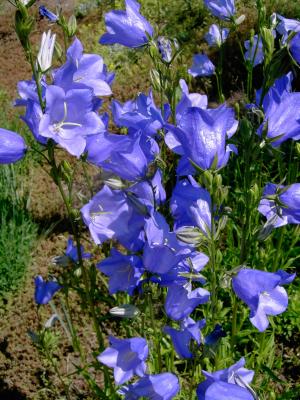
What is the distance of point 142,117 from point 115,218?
0.40 metres

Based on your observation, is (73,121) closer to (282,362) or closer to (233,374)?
(233,374)

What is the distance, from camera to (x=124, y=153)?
5.60 feet

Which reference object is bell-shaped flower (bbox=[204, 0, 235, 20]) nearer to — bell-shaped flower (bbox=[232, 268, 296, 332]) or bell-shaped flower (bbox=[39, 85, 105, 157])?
bell-shaped flower (bbox=[39, 85, 105, 157])

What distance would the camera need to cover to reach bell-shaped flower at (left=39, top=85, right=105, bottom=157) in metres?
1.69

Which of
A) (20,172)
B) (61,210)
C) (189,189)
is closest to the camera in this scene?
(189,189)

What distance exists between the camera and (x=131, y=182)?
5.89ft

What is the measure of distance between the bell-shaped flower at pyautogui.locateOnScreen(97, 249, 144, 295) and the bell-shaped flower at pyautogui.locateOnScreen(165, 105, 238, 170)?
1.46ft

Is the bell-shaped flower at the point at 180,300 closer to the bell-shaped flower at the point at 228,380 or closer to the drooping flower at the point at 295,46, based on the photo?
the bell-shaped flower at the point at 228,380

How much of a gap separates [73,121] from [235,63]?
4.96 m

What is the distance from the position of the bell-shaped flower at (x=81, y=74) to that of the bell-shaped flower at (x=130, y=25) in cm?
24

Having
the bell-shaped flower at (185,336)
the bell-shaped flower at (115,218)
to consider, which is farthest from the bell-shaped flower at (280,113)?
the bell-shaped flower at (185,336)

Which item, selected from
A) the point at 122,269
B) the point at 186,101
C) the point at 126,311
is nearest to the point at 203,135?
the point at 186,101

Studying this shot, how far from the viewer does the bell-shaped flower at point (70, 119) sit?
1687mm

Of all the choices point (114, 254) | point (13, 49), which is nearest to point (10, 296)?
point (114, 254)
